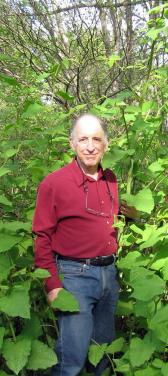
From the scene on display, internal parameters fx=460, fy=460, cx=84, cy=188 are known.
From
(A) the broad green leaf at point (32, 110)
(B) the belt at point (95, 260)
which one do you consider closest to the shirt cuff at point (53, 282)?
(B) the belt at point (95, 260)

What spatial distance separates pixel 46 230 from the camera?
2396 millimetres

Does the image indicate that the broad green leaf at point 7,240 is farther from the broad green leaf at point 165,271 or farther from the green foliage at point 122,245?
the broad green leaf at point 165,271

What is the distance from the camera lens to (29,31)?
757 centimetres

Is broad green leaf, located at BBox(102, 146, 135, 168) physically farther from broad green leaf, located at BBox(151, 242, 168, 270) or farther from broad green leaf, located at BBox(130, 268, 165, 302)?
broad green leaf, located at BBox(130, 268, 165, 302)

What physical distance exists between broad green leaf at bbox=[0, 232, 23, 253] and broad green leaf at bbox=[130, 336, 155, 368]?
0.78m

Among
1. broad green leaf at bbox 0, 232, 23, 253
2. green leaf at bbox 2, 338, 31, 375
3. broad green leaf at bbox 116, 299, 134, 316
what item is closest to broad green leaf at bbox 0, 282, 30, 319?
broad green leaf at bbox 0, 232, 23, 253

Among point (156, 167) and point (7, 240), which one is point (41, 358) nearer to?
point (7, 240)

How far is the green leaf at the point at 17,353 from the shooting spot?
2.16 m

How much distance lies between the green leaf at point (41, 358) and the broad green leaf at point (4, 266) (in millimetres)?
438

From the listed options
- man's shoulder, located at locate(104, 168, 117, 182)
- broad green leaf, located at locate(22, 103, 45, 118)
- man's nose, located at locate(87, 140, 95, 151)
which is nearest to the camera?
man's nose, located at locate(87, 140, 95, 151)

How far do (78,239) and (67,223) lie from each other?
0.34ft

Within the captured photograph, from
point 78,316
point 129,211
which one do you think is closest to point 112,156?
point 129,211

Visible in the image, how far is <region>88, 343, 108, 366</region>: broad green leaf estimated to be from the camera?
248 centimetres

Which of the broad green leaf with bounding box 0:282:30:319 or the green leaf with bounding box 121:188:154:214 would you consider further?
the green leaf with bounding box 121:188:154:214
